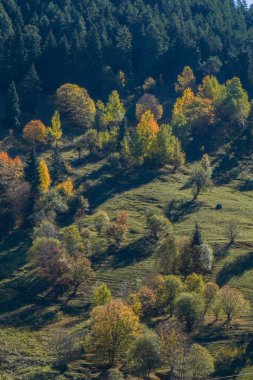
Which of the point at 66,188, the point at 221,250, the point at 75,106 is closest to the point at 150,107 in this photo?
the point at 75,106

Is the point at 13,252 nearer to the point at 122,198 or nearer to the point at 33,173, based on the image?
the point at 33,173

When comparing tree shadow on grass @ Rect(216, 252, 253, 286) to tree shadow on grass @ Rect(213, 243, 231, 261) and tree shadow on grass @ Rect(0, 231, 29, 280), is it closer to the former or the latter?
tree shadow on grass @ Rect(213, 243, 231, 261)

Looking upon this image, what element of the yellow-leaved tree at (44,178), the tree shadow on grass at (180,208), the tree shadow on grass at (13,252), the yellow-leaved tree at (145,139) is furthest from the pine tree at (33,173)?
the tree shadow on grass at (180,208)

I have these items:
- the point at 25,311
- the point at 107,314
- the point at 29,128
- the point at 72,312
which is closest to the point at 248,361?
the point at 107,314

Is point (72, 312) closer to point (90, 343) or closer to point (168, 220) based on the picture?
point (90, 343)

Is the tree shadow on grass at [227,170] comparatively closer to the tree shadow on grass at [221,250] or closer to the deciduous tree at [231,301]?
the tree shadow on grass at [221,250]

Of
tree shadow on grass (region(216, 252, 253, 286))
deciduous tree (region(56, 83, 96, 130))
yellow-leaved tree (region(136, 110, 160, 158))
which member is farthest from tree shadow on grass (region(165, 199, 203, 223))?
deciduous tree (region(56, 83, 96, 130))
